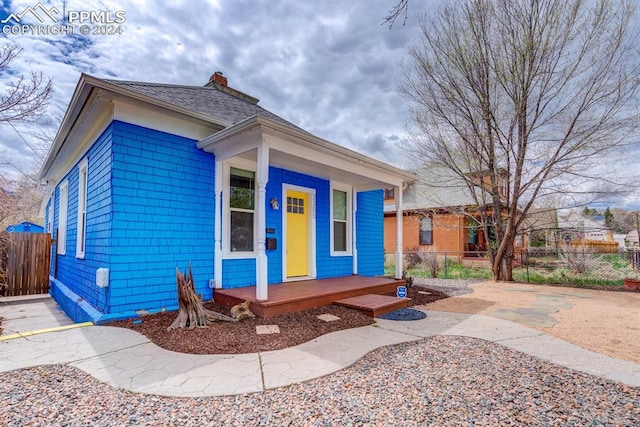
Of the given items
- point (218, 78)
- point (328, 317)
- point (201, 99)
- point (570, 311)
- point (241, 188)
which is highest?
point (218, 78)

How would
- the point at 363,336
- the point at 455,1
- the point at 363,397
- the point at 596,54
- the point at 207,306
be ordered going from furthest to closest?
1. the point at 455,1
2. the point at 596,54
3. the point at 207,306
4. the point at 363,336
5. the point at 363,397

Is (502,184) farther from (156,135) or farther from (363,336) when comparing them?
(156,135)

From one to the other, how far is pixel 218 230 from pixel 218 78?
493 centimetres

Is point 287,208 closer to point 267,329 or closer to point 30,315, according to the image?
point 267,329

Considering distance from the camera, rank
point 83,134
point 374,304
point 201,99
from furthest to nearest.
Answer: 1. point 201,99
2. point 83,134
3. point 374,304

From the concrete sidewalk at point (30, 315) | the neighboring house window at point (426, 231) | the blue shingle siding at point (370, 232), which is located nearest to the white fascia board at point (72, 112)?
the concrete sidewalk at point (30, 315)

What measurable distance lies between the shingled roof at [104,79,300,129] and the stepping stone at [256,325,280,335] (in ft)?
11.5

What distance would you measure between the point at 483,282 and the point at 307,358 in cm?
823

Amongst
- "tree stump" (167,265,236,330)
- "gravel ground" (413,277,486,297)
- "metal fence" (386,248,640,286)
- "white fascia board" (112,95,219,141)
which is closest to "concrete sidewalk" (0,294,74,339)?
"tree stump" (167,265,236,330)

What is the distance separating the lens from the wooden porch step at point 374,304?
4996 mm

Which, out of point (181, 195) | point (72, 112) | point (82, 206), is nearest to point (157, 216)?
point (181, 195)

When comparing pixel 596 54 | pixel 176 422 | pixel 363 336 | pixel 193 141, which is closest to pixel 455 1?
pixel 596 54

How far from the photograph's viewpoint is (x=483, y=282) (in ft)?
31.6

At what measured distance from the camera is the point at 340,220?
8.17m
